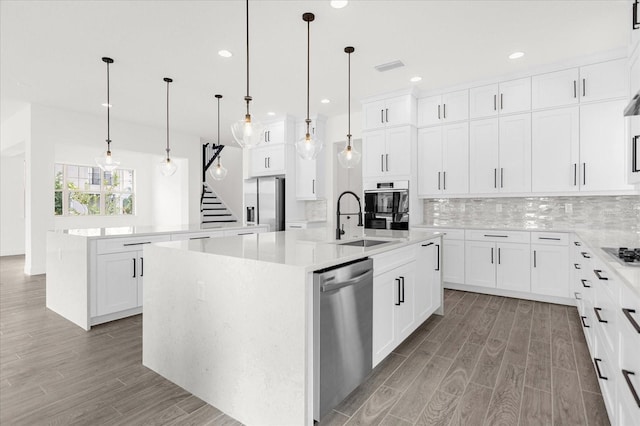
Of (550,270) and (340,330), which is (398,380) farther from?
(550,270)

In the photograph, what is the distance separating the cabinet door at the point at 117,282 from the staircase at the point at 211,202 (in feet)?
19.4

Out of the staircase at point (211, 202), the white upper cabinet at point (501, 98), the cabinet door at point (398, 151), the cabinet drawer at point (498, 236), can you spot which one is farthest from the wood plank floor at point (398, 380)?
the staircase at point (211, 202)

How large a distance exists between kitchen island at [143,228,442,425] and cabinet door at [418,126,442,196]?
265 centimetres

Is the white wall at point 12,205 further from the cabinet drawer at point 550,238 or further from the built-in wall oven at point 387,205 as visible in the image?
the cabinet drawer at point 550,238

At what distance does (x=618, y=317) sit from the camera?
1471mm

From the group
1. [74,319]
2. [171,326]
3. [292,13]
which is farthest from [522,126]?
[74,319]

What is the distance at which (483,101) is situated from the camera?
458 cm

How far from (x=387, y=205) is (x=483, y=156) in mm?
1511

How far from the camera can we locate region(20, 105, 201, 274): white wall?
5.78m

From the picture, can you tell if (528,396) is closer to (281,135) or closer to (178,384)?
(178,384)

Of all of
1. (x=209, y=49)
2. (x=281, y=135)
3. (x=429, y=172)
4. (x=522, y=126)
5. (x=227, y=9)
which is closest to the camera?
(x=227, y=9)

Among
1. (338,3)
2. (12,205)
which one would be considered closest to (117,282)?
(338,3)

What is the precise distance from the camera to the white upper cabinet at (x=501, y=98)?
14.1ft

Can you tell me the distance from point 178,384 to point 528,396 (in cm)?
223
